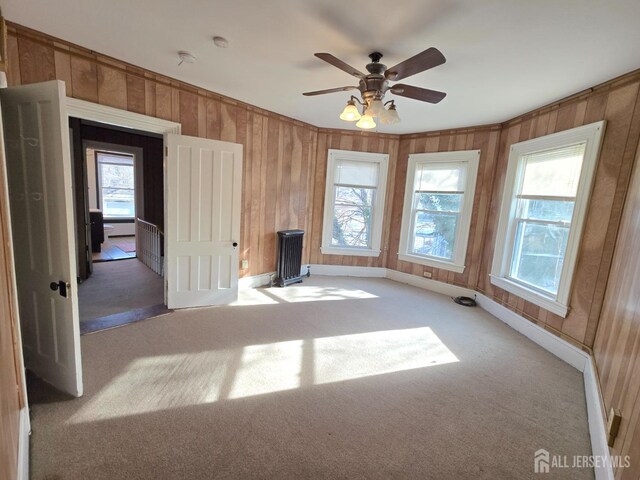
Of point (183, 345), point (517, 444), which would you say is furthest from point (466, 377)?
point (183, 345)

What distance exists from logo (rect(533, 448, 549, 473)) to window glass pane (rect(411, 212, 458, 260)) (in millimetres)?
3170

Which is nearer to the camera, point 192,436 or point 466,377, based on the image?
point 192,436

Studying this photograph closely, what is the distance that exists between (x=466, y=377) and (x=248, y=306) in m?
2.53

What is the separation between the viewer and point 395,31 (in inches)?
81.0

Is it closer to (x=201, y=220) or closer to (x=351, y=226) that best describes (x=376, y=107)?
(x=201, y=220)

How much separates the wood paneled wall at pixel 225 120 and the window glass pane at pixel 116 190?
6196 millimetres

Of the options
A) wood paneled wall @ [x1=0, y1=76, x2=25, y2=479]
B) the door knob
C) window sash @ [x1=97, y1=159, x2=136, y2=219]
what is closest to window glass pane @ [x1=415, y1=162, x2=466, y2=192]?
the door knob

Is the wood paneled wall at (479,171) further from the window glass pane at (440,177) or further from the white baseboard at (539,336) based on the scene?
the white baseboard at (539,336)

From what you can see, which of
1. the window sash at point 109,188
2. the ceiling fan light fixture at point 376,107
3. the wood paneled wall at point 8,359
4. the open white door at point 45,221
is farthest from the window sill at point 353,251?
the window sash at point 109,188

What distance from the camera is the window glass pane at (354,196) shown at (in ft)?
17.2

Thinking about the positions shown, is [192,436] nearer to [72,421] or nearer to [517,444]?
[72,421]

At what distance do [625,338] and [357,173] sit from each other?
403cm

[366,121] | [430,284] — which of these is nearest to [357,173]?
[430,284]

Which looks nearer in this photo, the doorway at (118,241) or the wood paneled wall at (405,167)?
the wood paneled wall at (405,167)
